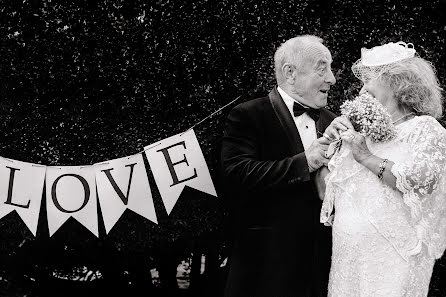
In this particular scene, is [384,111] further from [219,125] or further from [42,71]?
[42,71]

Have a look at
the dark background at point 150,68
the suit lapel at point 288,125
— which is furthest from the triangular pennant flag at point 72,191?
the suit lapel at point 288,125

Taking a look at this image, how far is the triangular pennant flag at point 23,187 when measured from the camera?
13.4 ft

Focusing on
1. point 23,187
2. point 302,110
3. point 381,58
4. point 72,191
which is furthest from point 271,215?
point 23,187

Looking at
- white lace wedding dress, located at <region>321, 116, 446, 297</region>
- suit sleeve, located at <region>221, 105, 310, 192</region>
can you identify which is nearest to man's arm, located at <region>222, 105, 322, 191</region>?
suit sleeve, located at <region>221, 105, 310, 192</region>

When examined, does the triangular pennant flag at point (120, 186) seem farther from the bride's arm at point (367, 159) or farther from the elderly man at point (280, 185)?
the bride's arm at point (367, 159)

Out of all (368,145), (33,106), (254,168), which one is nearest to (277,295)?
(254,168)

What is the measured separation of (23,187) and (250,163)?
55.8 inches

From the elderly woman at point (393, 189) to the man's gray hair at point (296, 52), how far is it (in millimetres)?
373

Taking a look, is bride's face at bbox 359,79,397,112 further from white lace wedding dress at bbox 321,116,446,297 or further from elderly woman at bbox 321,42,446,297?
white lace wedding dress at bbox 321,116,446,297

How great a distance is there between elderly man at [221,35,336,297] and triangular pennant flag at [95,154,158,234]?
0.63 m

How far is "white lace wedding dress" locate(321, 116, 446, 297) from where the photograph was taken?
3.22 meters

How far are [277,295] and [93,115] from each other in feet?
5.51

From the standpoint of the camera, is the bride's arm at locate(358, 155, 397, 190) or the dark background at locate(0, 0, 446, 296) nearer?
the bride's arm at locate(358, 155, 397, 190)

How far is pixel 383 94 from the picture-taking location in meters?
3.43
